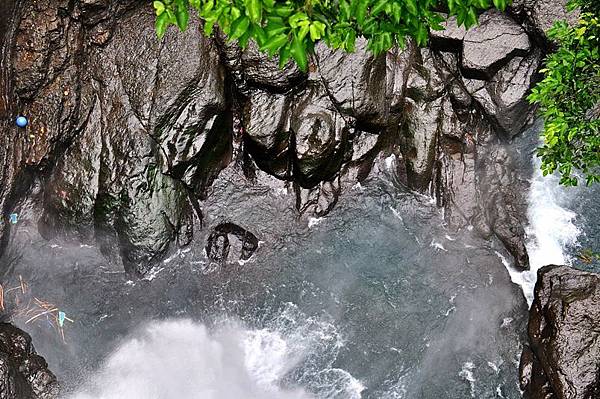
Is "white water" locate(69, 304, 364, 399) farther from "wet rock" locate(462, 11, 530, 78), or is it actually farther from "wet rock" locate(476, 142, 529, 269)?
"wet rock" locate(462, 11, 530, 78)

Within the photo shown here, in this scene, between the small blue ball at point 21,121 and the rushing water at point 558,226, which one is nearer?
the small blue ball at point 21,121

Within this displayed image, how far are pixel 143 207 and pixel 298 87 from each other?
4.63 m

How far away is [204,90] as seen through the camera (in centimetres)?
1216

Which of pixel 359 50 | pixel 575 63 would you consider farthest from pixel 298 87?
pixel 575 63

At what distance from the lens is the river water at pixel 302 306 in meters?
10.6

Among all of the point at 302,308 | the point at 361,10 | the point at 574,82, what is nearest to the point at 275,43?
the point at 361,10

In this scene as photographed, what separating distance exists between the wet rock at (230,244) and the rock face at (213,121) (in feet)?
2.13

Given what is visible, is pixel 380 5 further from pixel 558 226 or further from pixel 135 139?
pixel 558 226

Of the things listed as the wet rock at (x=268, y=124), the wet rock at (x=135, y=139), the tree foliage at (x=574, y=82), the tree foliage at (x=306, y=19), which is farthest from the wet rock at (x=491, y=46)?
the tree foliage at (x=306, y=19)

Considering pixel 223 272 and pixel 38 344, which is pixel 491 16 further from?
pixel 38 344

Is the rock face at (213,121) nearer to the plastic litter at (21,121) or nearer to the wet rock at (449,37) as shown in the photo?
the wet rock at (449,37)

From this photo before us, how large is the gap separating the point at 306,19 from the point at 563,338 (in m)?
8.55

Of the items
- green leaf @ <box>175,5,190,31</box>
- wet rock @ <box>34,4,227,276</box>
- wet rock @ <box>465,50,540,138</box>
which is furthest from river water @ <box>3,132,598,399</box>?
green leaf @ <box>175,5,190,31</box>

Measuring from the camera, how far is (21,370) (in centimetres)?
1032
